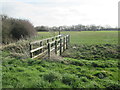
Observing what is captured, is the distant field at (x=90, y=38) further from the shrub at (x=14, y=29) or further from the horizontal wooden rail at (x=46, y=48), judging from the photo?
the horizontal wooden rail at (x=46, y=48)

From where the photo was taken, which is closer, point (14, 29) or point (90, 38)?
point (14, 29)

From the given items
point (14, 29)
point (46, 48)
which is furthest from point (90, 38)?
point (46, 48)

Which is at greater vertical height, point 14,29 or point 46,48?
point 14,29

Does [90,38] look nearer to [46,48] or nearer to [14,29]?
[14,29]

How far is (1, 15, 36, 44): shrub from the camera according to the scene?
14.8 meters

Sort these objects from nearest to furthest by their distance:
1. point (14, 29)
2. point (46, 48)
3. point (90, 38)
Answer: point (46, 48) < point (14, 29) < point (90, 38)

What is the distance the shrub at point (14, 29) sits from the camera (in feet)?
48.6

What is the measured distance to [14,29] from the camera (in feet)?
53.7

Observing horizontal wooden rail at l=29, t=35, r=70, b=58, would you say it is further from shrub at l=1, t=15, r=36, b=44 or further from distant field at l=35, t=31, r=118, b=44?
shrub at l=1, t=15, r=36, b=44

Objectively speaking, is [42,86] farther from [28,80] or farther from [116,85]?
[116,85]

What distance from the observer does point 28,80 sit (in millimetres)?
3863

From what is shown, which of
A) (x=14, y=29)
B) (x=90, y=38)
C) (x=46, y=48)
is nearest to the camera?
(x=46, y=48)

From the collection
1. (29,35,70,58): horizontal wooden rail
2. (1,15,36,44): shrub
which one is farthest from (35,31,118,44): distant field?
(29,35,70,58): horizontal wooden rail

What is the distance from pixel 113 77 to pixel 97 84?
120 cm
